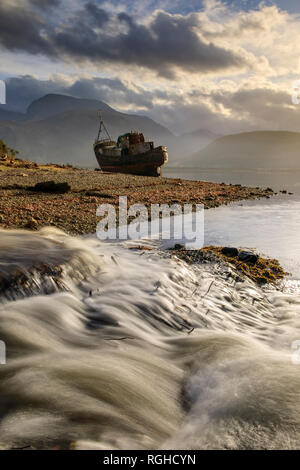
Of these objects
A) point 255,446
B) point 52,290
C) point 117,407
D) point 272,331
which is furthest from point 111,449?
point 272,331

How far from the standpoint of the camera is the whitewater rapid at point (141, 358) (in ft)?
8.00

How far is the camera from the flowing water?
8.04 ft

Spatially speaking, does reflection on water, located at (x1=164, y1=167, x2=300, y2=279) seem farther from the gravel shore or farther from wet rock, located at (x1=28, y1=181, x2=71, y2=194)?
wet rock, located at (x1=28, y1=181, x2=71, y2=194)

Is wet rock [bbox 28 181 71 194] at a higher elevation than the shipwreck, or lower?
lower

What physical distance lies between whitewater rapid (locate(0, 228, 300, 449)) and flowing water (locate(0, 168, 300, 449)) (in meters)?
0.01

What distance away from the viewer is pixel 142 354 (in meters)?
3.87

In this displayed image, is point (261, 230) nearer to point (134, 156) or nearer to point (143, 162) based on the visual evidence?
point (143, 162)

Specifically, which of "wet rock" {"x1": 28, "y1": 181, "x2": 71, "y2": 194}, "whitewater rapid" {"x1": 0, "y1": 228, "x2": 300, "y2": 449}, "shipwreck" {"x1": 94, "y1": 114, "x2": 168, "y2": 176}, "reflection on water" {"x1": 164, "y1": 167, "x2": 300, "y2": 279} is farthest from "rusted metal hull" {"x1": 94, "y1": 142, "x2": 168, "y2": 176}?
"whitewater rapid" {"x1": 0, "y1": 228, "x2": 300, "y2": 449}

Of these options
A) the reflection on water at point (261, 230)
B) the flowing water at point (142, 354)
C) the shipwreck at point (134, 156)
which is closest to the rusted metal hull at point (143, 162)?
the shipwreck at point (134, 156)

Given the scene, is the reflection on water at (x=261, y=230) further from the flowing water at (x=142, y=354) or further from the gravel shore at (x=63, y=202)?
the gravel shore at (x=63, y=202)

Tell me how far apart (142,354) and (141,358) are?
0.13 meters

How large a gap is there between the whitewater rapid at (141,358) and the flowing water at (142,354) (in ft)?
0.04

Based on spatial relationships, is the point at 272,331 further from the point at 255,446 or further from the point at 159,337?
the point at 255,446

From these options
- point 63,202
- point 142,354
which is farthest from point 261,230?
point 142,354
